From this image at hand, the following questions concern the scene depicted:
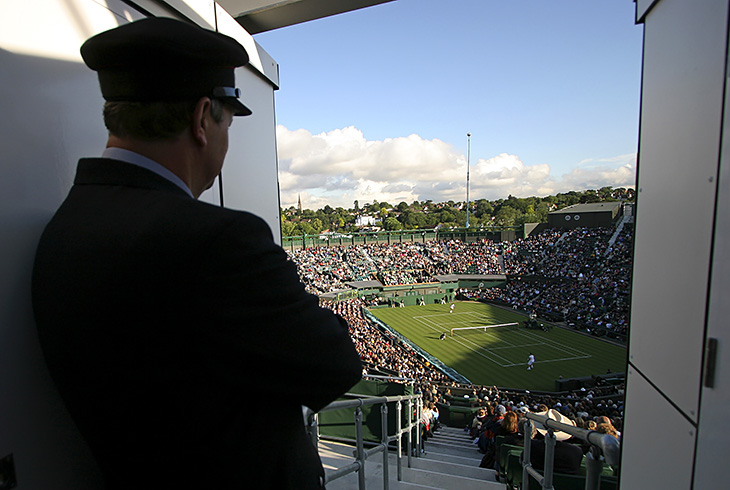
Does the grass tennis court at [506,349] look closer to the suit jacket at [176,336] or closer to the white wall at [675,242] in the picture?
the white wall at [675,242]

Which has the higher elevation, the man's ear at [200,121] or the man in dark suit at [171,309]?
the man's ear at [200,121]

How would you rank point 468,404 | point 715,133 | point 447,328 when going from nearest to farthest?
point 715,133 < point 468,404 < point 447,328

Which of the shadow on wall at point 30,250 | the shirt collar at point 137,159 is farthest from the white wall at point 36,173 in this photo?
the shirt collar at point 137,159

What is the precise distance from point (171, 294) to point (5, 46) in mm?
858

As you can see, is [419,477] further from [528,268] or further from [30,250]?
[528,268]

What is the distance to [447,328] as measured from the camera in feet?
91.9

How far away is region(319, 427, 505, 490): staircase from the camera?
4.21 metres

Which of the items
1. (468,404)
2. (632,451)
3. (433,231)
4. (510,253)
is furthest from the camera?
(433,231)

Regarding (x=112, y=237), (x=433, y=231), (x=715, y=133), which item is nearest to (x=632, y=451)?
(x=715, y=133)

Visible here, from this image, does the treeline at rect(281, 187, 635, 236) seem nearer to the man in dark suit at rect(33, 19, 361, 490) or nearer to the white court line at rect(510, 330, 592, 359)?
the white court line at rect(510, 330, 592, 359)

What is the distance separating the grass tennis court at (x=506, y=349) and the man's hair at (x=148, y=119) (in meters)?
19.4

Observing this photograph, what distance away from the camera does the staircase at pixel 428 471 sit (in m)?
4.21

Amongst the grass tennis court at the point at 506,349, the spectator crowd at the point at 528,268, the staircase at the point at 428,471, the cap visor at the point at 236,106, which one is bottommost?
the grass tennis court at the point at 506,349

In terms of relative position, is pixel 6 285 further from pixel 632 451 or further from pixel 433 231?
pixel 433 231
